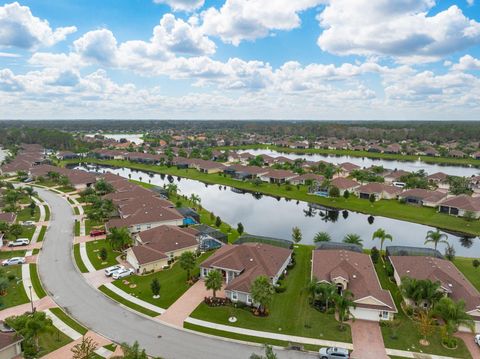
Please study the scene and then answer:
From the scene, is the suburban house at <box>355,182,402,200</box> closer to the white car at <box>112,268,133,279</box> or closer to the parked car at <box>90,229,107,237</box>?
the parked car at <box>90,229,107,237</box>

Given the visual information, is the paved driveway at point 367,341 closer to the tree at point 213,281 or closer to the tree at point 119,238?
the tree at point 213,281

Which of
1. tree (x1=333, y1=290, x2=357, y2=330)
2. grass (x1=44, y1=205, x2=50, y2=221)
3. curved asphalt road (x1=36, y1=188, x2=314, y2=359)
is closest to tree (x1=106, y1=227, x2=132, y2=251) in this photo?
curved asphalt road (x1=36, y1=188, x2=314, y2=359)

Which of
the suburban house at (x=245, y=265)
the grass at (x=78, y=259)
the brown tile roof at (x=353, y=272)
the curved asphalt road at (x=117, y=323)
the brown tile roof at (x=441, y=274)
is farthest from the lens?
the grass at (x=78, y=259)

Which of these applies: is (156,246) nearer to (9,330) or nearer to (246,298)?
(246,298)

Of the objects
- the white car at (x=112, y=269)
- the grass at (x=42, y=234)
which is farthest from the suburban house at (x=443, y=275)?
the grass at (x=42, y=234)

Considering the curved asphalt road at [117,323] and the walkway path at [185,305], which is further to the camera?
the walkway path at [185,305]

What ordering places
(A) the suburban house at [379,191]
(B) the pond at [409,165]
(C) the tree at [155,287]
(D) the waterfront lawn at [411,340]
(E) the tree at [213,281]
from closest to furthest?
(D) the waterfront lawn at [411,340] → (E) the tree at [213,281] → (C) the tree at [155,287] → (A) the suburban house at [379,191] → (B) the pond at [409,165]

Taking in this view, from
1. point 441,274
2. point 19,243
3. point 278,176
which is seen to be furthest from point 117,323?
point 278,176
